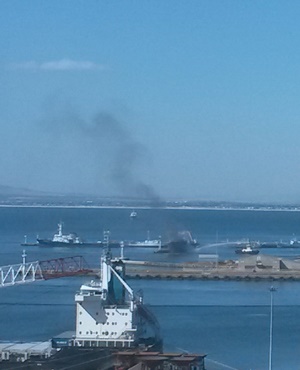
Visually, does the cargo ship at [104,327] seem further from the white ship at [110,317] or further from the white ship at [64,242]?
the white ship at [64,242]

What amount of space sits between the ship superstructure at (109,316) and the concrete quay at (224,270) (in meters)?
11.1

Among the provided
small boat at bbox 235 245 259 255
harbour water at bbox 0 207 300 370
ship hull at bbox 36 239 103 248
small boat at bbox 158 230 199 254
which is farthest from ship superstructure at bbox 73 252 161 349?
ship hull at bbox 36 239 103 248

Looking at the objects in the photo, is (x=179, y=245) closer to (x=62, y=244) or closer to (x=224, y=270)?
(x=62, y=244)

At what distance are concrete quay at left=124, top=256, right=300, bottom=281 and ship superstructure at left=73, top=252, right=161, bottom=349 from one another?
437 inches

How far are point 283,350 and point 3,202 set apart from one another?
78416 millimetres

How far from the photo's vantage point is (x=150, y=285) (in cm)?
1923

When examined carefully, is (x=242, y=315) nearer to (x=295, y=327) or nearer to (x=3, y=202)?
(x=295, y=327)

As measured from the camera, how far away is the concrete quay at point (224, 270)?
20752mm

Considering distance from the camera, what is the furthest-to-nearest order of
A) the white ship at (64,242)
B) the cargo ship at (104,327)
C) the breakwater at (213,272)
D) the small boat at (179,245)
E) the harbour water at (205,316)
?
the white ship at (64,242) → the small boat at (179,245) → the breakwater at (213,272) → the harbour water at (205,316) → the cargo ship at (104,327)

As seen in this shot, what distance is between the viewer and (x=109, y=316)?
8719 millimetres

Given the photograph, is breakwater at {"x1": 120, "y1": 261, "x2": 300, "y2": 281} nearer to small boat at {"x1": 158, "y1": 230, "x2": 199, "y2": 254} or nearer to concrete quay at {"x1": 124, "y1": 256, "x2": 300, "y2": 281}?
concrete quay at {"x1": 124, "y1": 256, "x2": 300, "y2": 281}

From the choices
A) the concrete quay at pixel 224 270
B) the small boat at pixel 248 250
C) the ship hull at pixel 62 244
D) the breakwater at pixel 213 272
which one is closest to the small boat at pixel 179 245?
the small boat at pixel 248 250

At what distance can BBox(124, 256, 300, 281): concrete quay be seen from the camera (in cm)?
2075

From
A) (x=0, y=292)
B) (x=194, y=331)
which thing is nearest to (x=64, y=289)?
(x=0, y=292)
